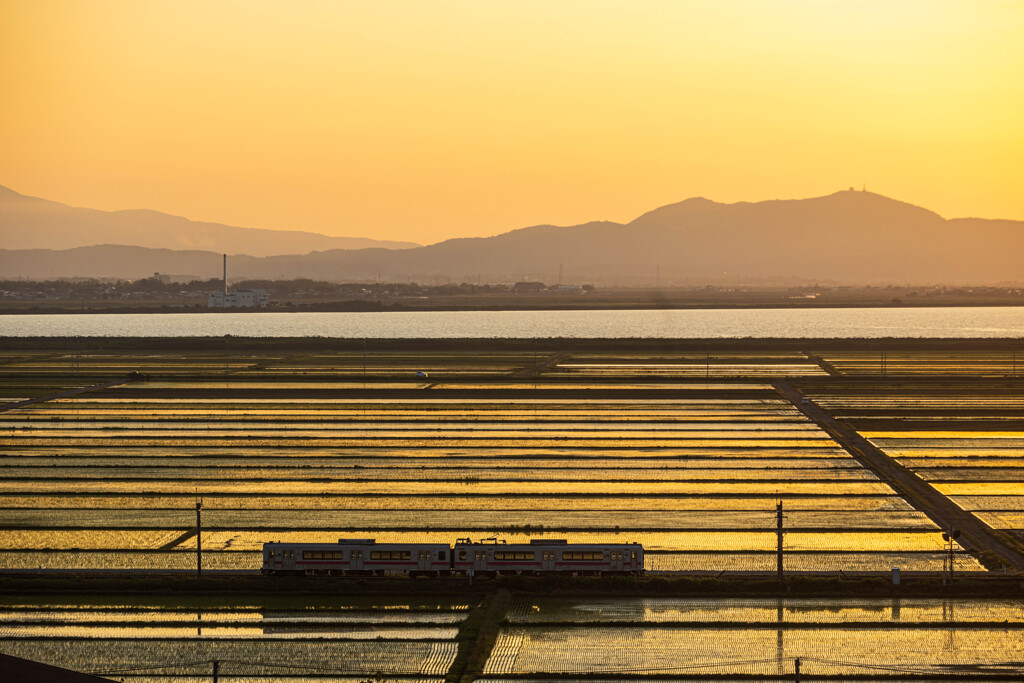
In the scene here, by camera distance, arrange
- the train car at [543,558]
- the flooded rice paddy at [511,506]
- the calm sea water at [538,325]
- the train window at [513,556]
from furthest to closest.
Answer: the calm sea water at [538,325]
the train window at [513,556]
the train car at [543,558]
the flooded rice paddy at [511,506]

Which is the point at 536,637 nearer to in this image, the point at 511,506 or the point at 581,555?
the point at 581,555

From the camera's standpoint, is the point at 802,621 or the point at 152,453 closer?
the point at 802,621

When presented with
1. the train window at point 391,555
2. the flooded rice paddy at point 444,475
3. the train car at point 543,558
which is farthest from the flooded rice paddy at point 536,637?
the flooded rice paddy at point 444,475

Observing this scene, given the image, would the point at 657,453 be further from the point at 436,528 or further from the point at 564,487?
the point at 436,528

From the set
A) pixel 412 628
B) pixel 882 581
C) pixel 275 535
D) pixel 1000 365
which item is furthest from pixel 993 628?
pixel 1000 365

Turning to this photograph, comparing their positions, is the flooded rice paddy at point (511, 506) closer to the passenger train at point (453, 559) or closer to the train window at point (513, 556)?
the passenger train at point (453, 559)

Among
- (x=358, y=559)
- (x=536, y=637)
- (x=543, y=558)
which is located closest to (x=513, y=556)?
(x=543, y=558)
